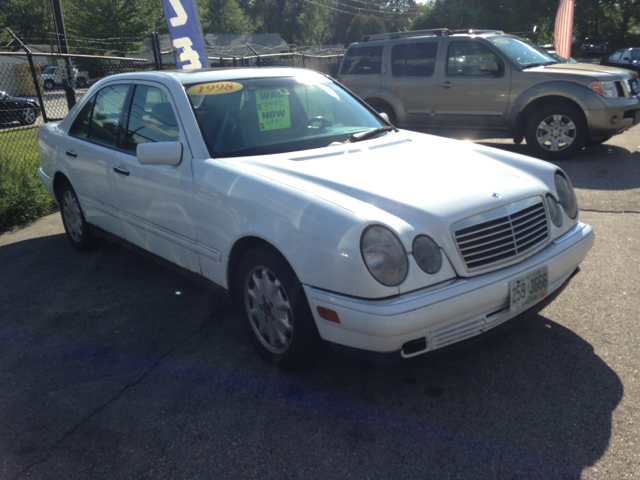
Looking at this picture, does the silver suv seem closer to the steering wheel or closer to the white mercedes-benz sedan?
the white mercedes-benz sedan

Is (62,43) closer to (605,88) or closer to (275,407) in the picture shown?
(605,88)

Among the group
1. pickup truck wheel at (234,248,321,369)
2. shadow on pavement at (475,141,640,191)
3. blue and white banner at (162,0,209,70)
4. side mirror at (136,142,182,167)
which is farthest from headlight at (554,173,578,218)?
blue and white banner at (162,0,209,70)

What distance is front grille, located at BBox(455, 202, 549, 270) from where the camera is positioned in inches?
102

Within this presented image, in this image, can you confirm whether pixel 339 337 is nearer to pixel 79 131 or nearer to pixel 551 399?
pixel 551 399

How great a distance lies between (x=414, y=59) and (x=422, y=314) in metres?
7.97

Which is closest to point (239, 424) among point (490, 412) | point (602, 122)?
point (490, 412)

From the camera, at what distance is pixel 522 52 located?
8656 millimetres

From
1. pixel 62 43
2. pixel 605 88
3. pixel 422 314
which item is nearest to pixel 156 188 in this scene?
pixel 422 314

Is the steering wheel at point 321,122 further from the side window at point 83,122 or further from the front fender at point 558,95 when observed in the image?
the front fender at point 558,95

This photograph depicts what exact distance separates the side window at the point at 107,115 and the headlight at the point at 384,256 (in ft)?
8.64

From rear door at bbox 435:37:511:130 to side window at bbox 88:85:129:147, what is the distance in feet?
19.8

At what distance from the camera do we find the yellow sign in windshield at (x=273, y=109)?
3.63 meters

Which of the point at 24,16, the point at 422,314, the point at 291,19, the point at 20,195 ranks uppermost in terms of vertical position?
the point at 24,16

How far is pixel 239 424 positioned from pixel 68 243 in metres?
3.97
